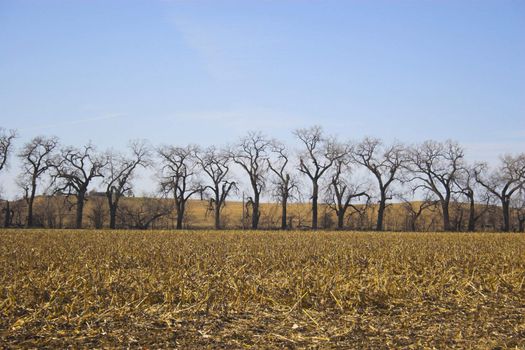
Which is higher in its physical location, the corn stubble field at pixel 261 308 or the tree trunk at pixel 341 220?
the tree trunk at pixel 341 220

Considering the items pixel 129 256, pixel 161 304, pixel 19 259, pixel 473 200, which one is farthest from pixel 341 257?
pixel 473 200

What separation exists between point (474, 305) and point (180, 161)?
50846mm

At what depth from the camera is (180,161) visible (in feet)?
188

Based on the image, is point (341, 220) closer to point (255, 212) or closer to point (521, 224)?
point (255, 212)

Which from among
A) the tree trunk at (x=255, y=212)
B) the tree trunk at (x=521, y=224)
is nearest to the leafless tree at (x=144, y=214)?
the tree trunk at (x=255, y=212)

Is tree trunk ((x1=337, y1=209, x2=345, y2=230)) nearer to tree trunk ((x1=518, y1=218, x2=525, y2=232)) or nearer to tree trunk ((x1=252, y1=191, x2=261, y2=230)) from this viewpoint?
tree trunk ((x1=252, y1=191, x2=261, y2=230))

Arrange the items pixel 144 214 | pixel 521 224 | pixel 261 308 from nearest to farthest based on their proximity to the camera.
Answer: pixel 261 308, pixel 521 224, pixel 144 214

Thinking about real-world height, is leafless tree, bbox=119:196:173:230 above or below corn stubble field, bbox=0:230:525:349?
above

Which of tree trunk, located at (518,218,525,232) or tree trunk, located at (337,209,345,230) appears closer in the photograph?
tree trunk, located at (337,209,345,230)

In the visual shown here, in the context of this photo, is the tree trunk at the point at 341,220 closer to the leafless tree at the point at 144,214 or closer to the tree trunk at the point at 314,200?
the tree trunk at the point at 314,200

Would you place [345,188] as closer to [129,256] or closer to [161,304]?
[129,256]

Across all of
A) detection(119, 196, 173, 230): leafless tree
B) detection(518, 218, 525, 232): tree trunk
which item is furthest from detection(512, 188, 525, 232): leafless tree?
detection(119, 196, 173, 230): leafless tree

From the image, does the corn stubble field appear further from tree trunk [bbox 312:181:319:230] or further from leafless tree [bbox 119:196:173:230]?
leafless tree [bbox 119:196:173:230]

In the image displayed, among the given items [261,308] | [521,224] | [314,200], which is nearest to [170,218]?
[314,200]
